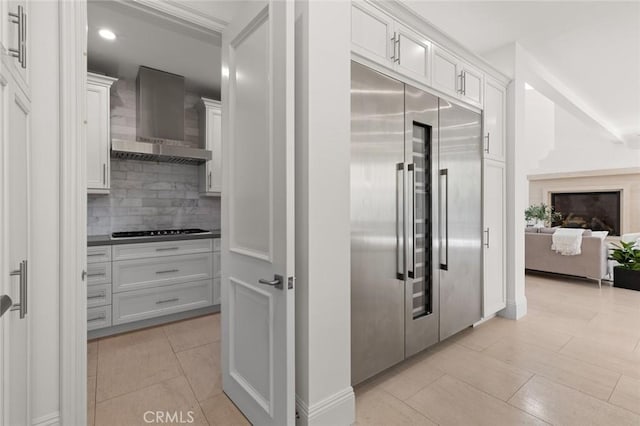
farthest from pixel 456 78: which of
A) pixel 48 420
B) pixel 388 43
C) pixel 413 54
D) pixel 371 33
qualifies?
pixel 48 420

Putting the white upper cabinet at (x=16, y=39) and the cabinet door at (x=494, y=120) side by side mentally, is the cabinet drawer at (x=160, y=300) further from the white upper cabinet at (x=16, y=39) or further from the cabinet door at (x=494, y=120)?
the cabinet door at (x=494, y=120)

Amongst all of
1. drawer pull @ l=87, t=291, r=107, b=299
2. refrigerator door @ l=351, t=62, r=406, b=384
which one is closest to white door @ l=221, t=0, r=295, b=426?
refrigerator door @ l=351, t=62, r=406, b=384

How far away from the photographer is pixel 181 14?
178cm

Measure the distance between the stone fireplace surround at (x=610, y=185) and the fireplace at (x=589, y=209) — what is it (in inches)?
7.0

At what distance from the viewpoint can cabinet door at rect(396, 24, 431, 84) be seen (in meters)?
2.12

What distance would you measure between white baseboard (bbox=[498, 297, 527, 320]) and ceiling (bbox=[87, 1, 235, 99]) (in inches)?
142

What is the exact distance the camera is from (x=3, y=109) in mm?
910

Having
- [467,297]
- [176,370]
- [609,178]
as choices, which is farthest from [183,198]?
[609,178]

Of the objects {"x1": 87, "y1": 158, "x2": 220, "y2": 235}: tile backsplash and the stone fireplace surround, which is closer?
{"x1": 87, "y1": 158, "x2": 220, "y2": 235}: tile backsplash

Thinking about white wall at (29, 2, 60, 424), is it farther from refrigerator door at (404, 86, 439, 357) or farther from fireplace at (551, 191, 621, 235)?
fireplace at (551, 191, 621, 235)

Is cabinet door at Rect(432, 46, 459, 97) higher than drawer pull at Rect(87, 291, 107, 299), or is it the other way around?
cabinet door at Rect(432, 46, 459, 97)

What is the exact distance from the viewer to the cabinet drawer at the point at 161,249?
2.87 m

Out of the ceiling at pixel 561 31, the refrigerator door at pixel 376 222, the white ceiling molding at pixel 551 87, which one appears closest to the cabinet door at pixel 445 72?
the ceiling at pixel 561 31

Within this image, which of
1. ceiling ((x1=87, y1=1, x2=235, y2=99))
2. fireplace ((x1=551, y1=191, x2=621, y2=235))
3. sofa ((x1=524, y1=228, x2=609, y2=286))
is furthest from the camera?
fireplace ((x1=551, y1=191, x2=621, y2=235))
